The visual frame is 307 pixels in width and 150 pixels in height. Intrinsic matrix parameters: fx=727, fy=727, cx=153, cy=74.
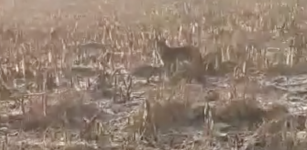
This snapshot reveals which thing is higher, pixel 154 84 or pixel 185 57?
pixel 185 57

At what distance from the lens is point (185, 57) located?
6078 millimetres

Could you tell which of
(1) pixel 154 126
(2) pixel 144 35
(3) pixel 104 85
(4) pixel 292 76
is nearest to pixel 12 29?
(2) pixel 144 35

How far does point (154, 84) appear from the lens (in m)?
5.62

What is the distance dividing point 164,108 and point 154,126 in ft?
0.86

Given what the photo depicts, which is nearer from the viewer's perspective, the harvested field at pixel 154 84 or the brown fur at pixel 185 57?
the harvested field at pixel 154 84

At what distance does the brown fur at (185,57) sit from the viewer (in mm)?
5770

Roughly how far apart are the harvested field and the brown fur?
0.02 metres

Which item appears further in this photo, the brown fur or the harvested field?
the brown fur

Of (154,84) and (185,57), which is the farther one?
(185,57)

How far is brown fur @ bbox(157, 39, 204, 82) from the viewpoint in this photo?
227 inches

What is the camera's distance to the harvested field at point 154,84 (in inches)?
174

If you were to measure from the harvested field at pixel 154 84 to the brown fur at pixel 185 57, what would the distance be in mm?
22

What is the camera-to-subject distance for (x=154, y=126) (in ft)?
14.7

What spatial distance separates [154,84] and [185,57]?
0.57 m
